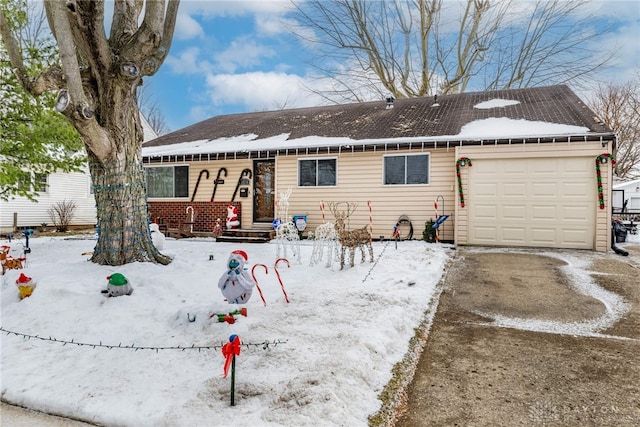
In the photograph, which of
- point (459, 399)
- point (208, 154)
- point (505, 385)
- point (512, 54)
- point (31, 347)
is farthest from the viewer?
point (512, 54)

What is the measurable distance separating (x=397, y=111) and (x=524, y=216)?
5452 millimetres

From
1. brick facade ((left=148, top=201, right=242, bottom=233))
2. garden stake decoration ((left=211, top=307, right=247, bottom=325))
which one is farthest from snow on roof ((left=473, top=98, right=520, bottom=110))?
garden stake decoration ((left=211, top=307, right=247, bottom=325))

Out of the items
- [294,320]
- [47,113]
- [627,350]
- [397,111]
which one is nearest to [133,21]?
[47,113]

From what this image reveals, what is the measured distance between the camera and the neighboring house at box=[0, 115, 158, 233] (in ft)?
47.6

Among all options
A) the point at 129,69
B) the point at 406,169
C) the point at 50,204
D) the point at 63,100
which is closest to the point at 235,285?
the point at 63,100

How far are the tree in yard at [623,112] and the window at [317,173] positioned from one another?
2313cm

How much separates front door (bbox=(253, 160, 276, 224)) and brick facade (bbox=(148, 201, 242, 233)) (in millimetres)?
531

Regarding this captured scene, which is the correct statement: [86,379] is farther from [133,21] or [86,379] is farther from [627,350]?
[133,21]

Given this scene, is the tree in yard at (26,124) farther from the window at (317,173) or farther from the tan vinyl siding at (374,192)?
the window at (317,173)

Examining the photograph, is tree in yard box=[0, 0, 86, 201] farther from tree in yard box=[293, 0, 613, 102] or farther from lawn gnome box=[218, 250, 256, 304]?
tree in yard box=[293, 0, 613, 102]

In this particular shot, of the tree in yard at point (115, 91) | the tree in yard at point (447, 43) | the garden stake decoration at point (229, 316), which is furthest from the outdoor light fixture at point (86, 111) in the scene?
the tree in yard at point (447, 43)

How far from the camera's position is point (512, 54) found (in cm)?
1998

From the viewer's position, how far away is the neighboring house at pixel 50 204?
47.6 ft

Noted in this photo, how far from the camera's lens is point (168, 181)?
12070mm
